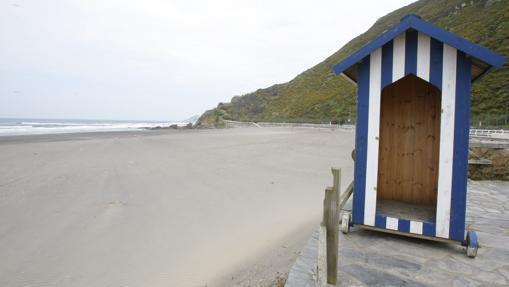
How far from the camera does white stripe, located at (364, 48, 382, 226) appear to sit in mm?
3684

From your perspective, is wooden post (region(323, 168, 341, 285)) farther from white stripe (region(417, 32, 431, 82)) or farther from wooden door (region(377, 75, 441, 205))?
wooden door (region(377, 75, 441, 205))

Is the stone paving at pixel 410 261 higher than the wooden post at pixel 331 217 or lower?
lower

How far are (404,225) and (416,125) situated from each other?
1761mm

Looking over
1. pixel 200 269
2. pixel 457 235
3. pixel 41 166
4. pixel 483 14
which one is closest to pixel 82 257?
pixel 200 269

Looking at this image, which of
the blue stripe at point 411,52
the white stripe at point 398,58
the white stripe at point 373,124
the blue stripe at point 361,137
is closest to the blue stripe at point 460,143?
the blue stripe at point 411,52

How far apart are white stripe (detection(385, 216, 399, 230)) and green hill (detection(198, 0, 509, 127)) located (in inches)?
1171

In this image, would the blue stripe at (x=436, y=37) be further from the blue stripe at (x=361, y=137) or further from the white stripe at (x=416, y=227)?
the white stripe at (x=416, y=227)

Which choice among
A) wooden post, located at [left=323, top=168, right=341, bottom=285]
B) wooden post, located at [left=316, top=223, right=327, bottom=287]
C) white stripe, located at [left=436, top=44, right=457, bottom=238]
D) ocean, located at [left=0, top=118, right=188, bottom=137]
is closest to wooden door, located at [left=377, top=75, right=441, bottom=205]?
white stripe, located at [left=436, top=44, right=457, bottom=238]

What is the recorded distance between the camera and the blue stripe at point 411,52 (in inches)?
137

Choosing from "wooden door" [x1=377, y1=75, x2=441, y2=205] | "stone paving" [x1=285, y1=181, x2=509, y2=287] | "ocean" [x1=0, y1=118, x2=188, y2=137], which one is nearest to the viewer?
"stone paving" [x1=285, y1=181, x2=509, y2=287]

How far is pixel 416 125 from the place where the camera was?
4.57 m

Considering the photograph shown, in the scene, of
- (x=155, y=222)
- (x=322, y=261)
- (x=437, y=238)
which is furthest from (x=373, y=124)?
(x=155, y=222)

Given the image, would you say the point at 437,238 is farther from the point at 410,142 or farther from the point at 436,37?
the point at 436,37

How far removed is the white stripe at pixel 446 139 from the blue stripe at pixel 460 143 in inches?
1.6
